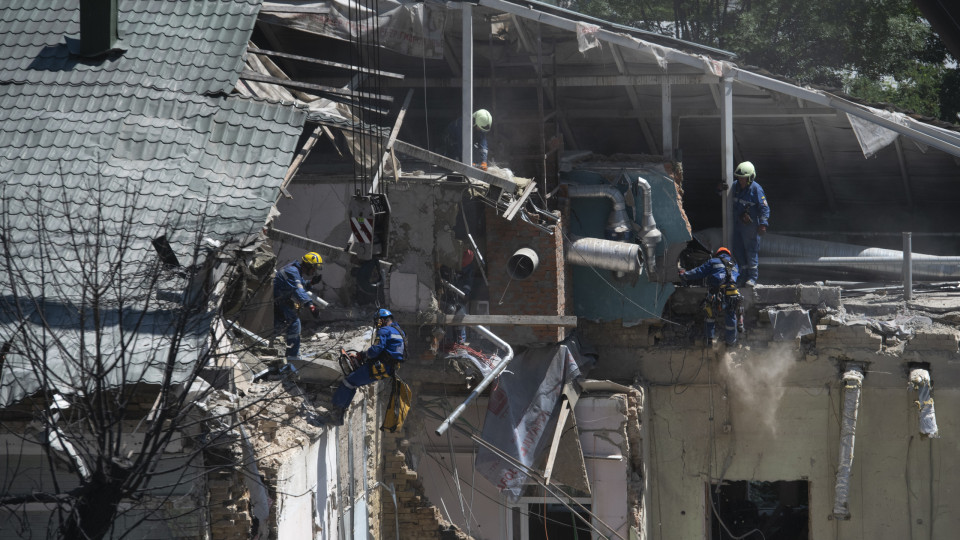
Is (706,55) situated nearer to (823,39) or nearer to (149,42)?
(149,42)

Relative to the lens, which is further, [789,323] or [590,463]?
[789,323]

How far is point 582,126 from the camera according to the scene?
815 inches

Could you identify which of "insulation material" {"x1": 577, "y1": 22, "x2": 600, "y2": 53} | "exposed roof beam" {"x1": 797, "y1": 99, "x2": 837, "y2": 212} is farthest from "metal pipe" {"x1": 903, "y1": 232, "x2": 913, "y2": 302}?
"insulation material" {"x1": 577, "y1": 22, "x2": 600, "y2": 53}

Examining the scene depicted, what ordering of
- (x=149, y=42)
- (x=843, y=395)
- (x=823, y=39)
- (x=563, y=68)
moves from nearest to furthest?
(x=149, y=42)
(x=843, y=395)
(x=563, y=68)
(x=823, y=39)

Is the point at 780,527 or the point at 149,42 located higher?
the point at 149,42

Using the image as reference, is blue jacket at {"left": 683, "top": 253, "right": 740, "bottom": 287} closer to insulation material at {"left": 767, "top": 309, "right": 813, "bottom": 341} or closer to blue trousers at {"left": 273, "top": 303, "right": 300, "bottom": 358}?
insulation material at {"left": 767, "top": 309, "right": 813, "bottom": 341}

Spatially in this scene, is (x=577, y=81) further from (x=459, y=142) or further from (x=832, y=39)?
(x=832, y=39)

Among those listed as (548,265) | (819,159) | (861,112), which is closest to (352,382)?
(548,265)

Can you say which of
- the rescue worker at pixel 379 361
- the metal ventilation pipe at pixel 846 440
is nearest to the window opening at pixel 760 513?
the metal ventilation pipe at pixel 846 440

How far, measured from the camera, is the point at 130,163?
46.3 feet

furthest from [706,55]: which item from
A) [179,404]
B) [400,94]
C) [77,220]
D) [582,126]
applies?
[179,404]

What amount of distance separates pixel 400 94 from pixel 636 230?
4.48 meters

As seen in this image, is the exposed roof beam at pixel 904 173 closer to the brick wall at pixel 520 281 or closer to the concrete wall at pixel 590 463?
the brick wall at pixel 520 281

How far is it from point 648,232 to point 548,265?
1949mm
